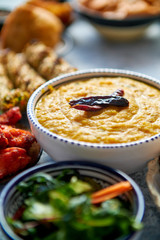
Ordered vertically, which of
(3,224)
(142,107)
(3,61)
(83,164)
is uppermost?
(142,107)

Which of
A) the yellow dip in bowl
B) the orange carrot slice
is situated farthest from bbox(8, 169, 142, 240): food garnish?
the yellow dip in bowl

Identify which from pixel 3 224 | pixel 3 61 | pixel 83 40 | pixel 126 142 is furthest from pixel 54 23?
pixel 3 224

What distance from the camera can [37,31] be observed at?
10.9 feet

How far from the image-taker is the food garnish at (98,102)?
1778 mm

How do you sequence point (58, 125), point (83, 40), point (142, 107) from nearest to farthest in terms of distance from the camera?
point (58, 125) → point (142, 107) → point (83, 40)

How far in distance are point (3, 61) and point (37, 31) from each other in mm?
639

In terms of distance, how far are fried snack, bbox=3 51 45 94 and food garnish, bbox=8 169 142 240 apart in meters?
1.19

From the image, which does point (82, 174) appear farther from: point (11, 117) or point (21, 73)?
point (21, 73)

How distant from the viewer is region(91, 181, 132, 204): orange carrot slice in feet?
4.22

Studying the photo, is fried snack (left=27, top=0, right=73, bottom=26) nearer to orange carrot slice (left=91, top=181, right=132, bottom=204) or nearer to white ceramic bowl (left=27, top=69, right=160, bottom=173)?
white ceramic bowl (left=27, top=69, right=160, bottom=173)

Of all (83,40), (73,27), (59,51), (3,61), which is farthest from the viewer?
(73,27)

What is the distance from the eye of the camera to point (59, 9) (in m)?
3.81

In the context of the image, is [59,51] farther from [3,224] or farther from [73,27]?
[3,224]

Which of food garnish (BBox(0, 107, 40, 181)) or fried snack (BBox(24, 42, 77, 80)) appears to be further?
fried snack (BBox(24, 42, 77, 80))
